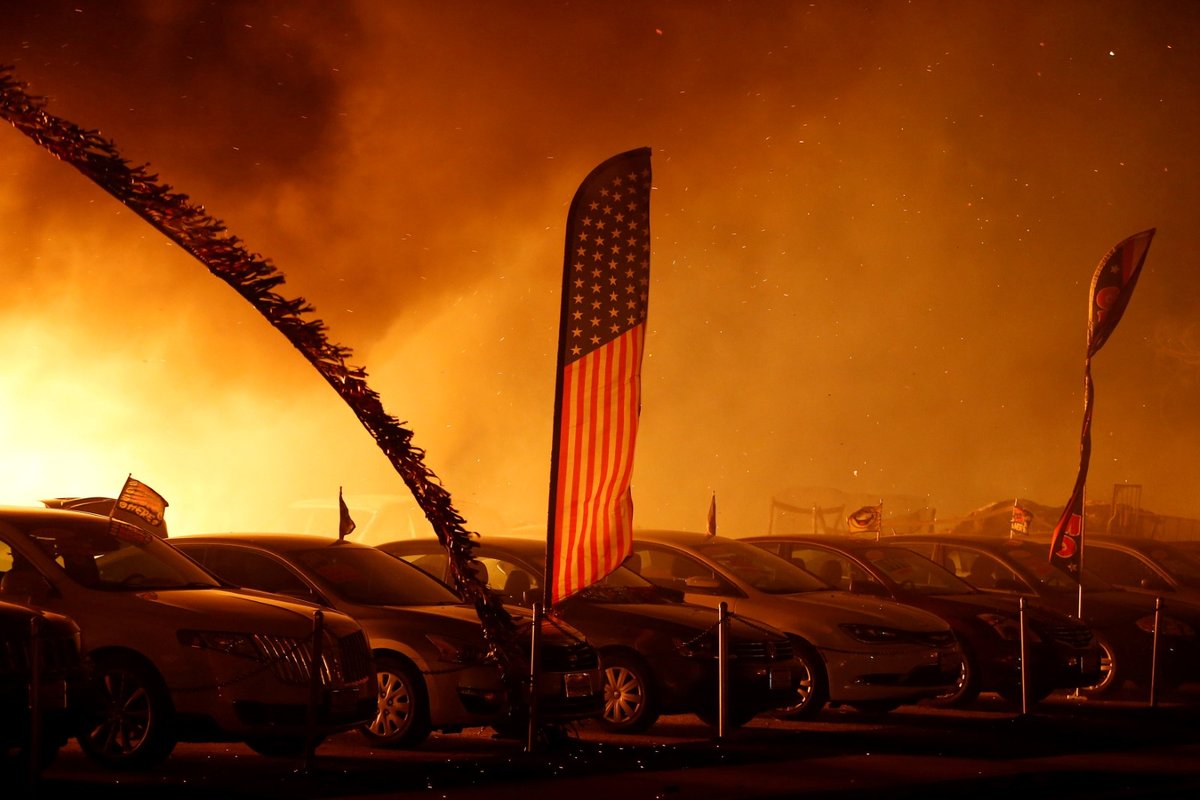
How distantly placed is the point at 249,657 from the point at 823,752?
12.5 ft

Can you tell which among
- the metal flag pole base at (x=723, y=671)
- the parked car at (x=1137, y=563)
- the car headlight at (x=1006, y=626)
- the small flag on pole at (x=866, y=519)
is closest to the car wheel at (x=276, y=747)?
the metal flag pole base at (x=723, y=671)

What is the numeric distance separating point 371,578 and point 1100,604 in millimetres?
7687

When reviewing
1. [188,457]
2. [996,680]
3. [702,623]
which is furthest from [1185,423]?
[702,623]

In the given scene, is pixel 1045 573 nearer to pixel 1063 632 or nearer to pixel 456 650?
pixel 1063 632

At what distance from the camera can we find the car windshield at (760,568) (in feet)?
44.4

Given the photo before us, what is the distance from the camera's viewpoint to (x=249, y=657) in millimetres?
9078

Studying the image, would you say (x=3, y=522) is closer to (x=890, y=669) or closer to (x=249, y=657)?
(x=249, y=657)

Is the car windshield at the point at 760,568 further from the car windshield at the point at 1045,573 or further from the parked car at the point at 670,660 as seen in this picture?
the car windshield at the point at 1045,573

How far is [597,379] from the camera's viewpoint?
408 inches

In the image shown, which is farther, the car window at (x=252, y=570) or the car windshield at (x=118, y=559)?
the car window at (x=252, y=570)

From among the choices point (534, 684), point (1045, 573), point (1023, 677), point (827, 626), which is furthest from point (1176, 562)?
point (534, 684)

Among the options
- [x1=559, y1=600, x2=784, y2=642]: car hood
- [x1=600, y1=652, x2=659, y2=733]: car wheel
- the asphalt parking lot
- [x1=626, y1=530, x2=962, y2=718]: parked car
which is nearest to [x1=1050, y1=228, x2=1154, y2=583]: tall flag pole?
[x1=626, y1=530, x2=962, y2=718]: parked car

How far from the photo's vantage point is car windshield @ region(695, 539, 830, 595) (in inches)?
532

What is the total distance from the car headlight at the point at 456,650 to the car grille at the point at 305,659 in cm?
82
